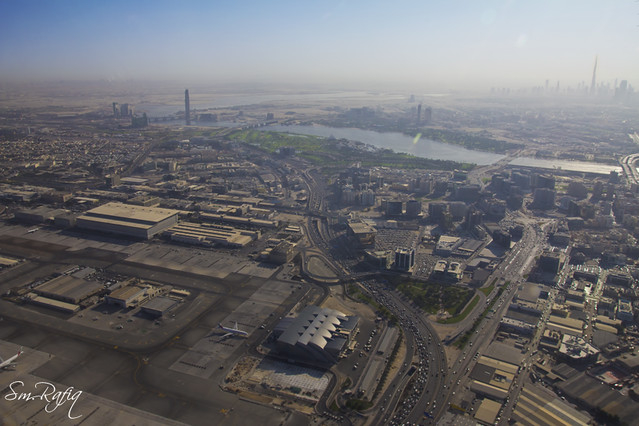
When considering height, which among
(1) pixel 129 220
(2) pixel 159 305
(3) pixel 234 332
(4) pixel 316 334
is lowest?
(3) pixel 234 332

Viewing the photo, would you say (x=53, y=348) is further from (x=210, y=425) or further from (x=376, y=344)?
(x=376, y=344)

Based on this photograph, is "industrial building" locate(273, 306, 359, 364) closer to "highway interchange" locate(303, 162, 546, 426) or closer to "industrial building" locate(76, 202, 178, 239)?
"highway interchange" locate(303, 162, 546, 426)

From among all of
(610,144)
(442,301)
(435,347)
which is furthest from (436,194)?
(610,144)

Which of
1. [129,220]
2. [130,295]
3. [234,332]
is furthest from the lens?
[129,220]

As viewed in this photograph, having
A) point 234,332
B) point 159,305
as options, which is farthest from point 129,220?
point 234,332

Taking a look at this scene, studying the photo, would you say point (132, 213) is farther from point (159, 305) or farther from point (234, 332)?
point (234, 332)

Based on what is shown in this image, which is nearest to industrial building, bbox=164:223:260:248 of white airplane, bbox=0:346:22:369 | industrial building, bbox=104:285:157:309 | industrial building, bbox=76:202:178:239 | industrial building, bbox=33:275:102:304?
industrial building, bbox=76:202:178:239

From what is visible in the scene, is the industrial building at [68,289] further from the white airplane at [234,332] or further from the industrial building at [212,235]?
the white airplane at [234,332]
